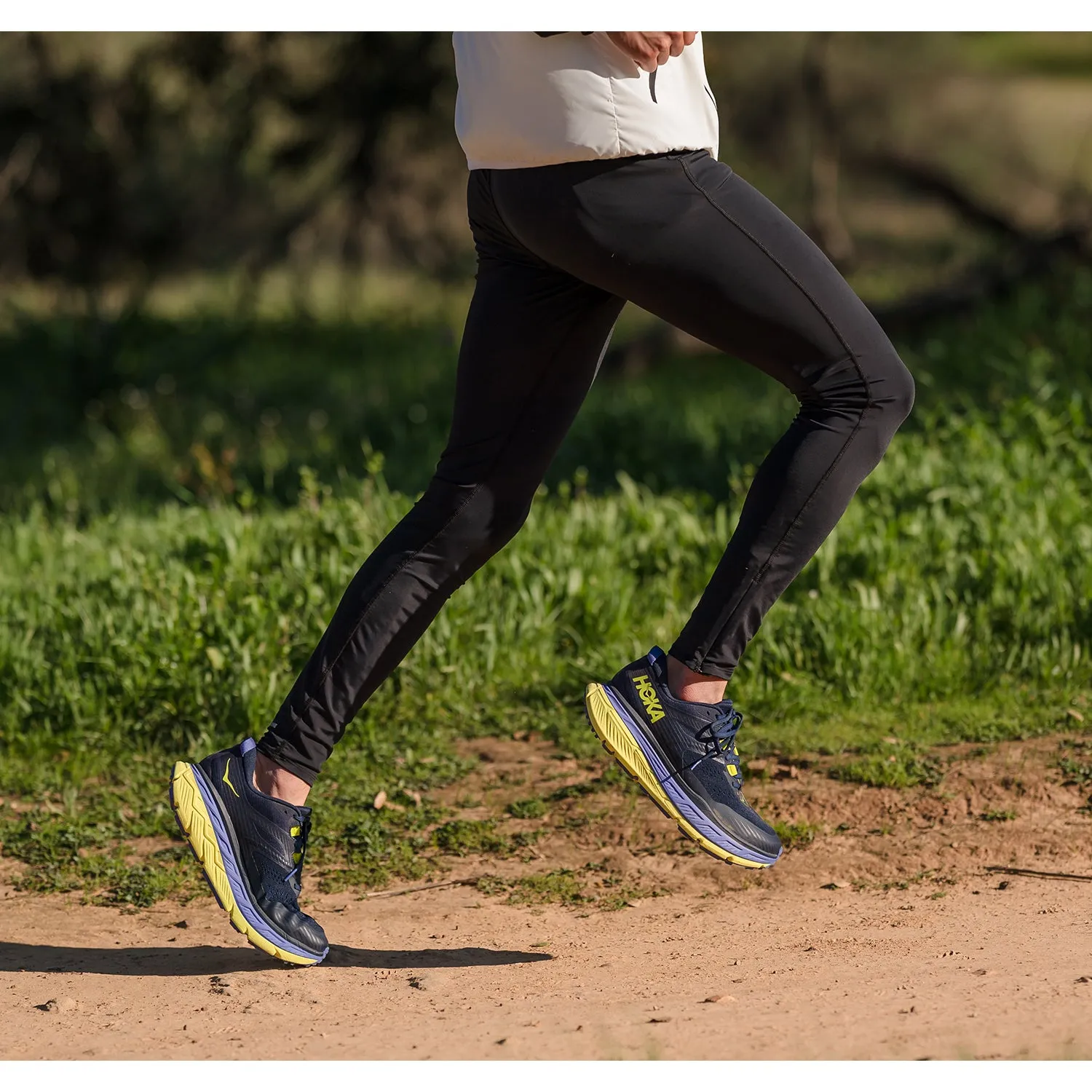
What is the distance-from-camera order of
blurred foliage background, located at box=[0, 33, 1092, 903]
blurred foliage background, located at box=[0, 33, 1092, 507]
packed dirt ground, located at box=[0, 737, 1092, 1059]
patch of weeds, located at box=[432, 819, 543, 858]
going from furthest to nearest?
blurred foliage background, located at box=[0, 33, 1092, 507], blurred foliage background, located at box=[0, 33, 1092, 903], patch of weeds, located at box=[432, 819, 543, 858], packed dirt ground, located at box=[0, 737, 1092, 1059]

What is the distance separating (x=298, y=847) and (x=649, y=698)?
743 mm

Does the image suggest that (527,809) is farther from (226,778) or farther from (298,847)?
(226,778)

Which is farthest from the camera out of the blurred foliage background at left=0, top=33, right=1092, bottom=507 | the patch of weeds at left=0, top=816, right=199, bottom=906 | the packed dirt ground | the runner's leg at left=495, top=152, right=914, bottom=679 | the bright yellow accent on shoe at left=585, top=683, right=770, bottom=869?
the blurred foliage background at left=0, top=33, right=1092, bottom=507

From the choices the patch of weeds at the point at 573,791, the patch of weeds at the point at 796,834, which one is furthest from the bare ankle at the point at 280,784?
the patch of weeds at the point at 796,834

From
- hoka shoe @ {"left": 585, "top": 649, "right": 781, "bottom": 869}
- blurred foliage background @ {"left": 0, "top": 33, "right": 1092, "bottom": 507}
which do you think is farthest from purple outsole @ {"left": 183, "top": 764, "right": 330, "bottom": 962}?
blurred foliage background @ {"left": 0, "top": 33, "right": 1092, "bottom": 507}

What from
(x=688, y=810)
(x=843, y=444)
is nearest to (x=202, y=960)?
(x=688, y=810)

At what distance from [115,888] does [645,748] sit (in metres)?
1.44

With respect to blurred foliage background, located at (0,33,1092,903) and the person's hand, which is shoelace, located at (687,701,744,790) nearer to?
blurred foliage background, located at (0,33,1092,903)

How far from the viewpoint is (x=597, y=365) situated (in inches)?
113

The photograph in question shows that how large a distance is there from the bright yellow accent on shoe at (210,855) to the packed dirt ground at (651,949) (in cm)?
9

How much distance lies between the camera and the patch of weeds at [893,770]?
11.8ft

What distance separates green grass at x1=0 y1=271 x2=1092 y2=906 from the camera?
3.73 meters

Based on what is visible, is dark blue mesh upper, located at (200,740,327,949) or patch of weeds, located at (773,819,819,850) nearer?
dark blue mesh upper, located at (200,740,327,949)

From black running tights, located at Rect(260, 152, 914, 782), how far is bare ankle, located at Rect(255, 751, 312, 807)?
0.08 ft
